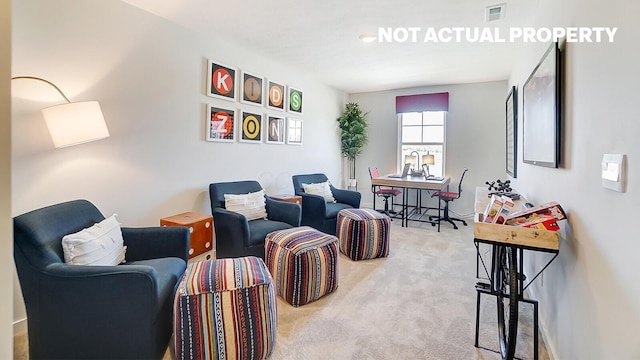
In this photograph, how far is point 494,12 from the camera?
8.61ft

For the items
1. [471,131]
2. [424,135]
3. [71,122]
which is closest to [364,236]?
[71,122]

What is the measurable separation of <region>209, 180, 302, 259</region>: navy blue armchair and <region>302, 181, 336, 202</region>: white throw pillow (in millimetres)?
873

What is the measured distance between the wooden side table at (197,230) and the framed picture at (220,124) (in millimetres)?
963

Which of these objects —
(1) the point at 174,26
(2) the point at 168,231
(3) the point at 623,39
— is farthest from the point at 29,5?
(3) the point at 623,39

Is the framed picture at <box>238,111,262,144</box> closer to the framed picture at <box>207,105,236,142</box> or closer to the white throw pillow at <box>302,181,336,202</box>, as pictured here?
the framed picture at <box>207,105,236,142</box>

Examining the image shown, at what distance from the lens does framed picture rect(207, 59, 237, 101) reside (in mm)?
3248

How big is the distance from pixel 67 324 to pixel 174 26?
266 centimetres

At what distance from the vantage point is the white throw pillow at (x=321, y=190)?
13.9 ft

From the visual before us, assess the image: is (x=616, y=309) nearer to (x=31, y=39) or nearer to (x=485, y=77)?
(x=31, y=39)

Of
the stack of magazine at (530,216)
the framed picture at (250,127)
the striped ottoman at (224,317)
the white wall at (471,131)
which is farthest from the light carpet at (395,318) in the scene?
the white wall at (471,131)

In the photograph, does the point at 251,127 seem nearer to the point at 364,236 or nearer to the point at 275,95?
the point at 275,95

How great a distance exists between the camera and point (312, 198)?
395cm

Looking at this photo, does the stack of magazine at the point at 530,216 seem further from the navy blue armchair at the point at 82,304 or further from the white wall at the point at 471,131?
the white wall at the point at 471,131

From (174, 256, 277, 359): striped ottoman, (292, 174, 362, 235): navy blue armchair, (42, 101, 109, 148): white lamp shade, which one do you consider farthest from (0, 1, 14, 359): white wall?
(292, 174, 362, 235): navy blue armchair
